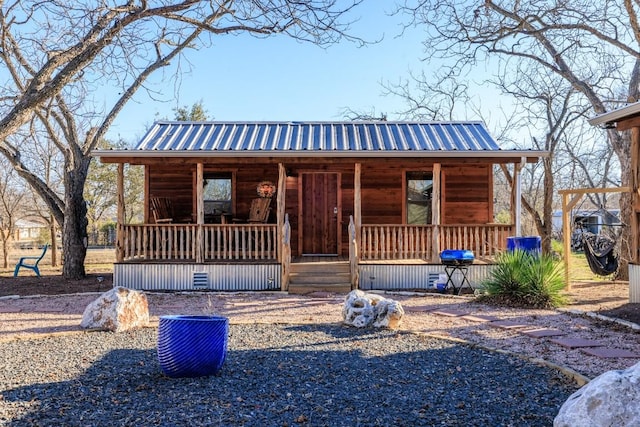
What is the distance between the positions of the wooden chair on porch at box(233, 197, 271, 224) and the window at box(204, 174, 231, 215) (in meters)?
0.88

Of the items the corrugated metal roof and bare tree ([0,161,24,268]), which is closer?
the corrugated metal roof

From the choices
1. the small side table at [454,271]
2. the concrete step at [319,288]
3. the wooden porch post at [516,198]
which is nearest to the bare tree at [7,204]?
the concrete step at [319,288]

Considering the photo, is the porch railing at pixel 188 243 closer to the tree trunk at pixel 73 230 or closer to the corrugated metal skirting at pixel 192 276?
the corrugated metal skirting at pixel 192 276

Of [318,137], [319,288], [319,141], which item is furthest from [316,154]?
[319,288]

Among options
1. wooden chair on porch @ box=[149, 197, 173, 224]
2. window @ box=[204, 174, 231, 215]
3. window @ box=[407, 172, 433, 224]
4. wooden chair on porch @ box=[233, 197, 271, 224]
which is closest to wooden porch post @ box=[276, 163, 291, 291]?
wooden chair on porch @ box=[233, 197, 271, 224]

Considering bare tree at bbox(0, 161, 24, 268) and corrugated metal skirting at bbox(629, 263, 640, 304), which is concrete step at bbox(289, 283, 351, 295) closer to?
corrugated metal skirting at bbox(629, 263, 640, 304)

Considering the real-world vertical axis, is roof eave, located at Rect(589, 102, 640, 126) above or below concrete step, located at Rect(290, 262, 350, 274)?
above

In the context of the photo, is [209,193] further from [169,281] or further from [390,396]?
[390,396]

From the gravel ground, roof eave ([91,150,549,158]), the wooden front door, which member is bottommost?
the gravel ground

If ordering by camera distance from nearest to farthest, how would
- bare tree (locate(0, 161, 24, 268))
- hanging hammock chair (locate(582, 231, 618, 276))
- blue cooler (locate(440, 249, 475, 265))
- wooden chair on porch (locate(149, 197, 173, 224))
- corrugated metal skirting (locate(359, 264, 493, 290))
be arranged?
blue cooler (locate(440, 249, 475, 265))
corrugated metal skirting (locate(359, 264, 493, 290))
hanging hammock chair (locate(582, 231, 618, 276))
wooden chair on porch (locate(149, 197, 173, 224))
bare tree (locate(0, 161, 24, 268))

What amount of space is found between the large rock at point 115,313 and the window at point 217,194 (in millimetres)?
5512

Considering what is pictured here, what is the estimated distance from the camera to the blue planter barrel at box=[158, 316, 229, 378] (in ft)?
13.9

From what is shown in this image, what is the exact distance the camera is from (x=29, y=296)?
9.28 metres

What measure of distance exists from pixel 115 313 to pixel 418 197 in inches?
294
